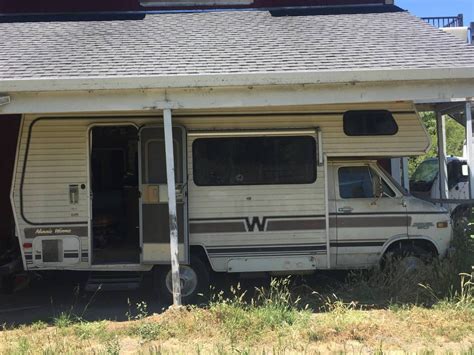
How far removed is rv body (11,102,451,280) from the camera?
284 inches

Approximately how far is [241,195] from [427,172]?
312 inches

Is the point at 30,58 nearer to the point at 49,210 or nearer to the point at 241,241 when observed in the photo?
the point at 49,210

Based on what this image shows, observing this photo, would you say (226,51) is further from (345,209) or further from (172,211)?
(345,209)

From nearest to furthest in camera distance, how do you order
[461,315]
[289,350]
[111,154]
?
1. [289,350]
2. [461,315]
3. [111,154]

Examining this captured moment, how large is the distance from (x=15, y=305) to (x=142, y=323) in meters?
2.55

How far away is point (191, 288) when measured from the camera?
23.8 ft

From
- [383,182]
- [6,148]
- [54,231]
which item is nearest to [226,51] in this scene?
[383,182]

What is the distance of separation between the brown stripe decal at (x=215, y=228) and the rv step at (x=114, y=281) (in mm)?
1070

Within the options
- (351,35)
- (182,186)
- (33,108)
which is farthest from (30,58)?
(351,35)

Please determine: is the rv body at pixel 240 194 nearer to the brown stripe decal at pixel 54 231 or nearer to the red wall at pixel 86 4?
the brown stripe decal at pixel 54 231

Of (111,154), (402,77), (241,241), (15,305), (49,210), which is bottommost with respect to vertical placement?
(15,305)

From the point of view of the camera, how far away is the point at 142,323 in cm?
616

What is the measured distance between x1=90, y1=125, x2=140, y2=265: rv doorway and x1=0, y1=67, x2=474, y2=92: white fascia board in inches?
92.7

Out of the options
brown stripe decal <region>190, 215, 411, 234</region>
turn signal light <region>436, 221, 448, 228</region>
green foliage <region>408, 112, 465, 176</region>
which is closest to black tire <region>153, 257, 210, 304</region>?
brown stripe decal <region>190, 215, 411, 234</region>
